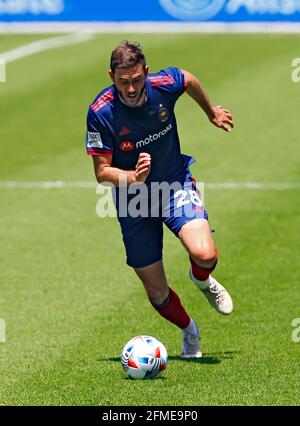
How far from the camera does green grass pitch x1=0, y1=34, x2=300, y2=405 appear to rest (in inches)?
401

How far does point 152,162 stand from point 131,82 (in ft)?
3.14

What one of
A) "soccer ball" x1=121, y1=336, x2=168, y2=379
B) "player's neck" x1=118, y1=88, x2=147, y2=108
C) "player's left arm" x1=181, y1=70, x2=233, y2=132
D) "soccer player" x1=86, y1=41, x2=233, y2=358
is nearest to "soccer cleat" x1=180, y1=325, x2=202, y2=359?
"soccer player" x1=86, y1=41, x2=233, y2=358

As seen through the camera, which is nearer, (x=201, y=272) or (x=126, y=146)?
(x=126, y=146)

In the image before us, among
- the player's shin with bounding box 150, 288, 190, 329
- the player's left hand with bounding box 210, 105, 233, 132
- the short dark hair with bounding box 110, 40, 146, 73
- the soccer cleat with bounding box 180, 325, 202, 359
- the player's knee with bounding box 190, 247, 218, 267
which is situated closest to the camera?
the short dark hair with bounding box 110, 40, 146, 73

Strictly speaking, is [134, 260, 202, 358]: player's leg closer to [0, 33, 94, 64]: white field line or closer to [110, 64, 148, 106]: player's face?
[110, 64, 148, 106]: player's face

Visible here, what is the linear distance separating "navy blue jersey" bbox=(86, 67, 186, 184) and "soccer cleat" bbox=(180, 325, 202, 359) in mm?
1540

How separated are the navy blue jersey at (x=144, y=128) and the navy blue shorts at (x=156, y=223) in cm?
21

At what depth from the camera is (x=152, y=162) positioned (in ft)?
36.1

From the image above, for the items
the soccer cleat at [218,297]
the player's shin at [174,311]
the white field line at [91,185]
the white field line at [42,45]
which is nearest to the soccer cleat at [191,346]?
the player's shin at [174,311]

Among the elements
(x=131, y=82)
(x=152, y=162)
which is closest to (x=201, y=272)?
(x=152, y=162)

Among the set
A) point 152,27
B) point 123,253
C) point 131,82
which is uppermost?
point 152,27

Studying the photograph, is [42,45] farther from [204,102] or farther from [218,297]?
[218,297]

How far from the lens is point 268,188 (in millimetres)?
19797

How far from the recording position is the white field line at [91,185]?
65.3ft
